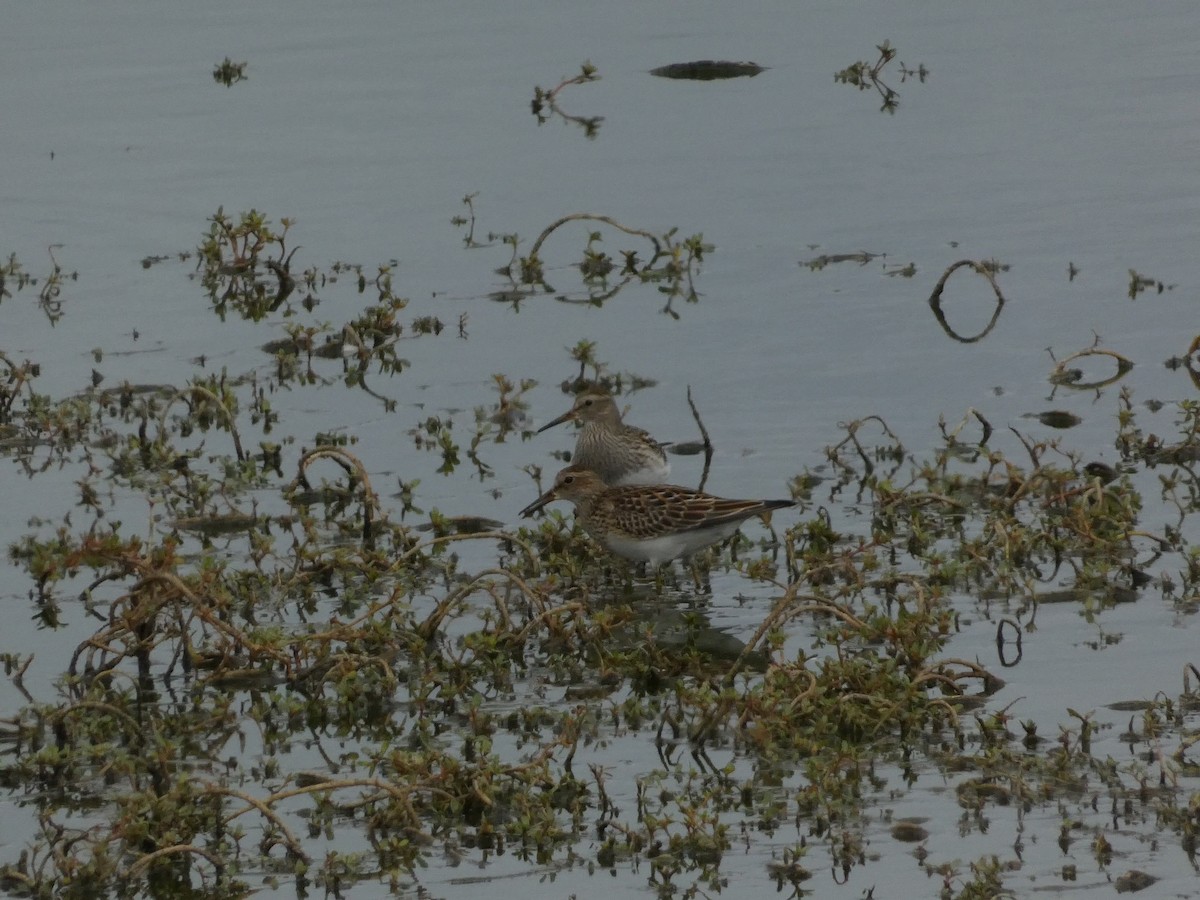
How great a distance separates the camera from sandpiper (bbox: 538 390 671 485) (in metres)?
13.0

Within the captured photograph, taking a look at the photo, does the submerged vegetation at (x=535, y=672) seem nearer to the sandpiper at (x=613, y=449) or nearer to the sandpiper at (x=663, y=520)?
the sandpiper at (x=663, y=520)

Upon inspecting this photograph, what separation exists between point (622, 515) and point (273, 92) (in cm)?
1305

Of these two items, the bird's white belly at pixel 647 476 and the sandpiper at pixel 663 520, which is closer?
the sandpiper at pixel 663 520

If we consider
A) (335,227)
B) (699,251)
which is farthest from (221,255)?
(699,251)

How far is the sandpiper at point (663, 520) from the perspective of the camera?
11.3 m

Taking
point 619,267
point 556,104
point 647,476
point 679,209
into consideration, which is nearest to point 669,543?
point 647,476

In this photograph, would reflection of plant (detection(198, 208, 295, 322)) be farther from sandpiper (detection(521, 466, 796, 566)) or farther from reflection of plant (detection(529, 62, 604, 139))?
sandpiper (detection(521, 466, 796, 566))

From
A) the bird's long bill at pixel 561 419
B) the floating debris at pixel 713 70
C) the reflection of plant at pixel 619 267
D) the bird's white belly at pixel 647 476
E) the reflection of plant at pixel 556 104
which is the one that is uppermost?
the floating debris at pixel 713 70

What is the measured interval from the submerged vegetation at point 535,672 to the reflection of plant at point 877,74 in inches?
363

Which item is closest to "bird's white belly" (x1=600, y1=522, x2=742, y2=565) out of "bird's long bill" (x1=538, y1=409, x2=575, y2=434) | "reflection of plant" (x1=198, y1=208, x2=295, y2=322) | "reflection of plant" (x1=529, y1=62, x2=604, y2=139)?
"bird's long bill" (x1=538, y1=409, x2=575, y2=434)

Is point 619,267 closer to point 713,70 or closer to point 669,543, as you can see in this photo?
point 713,70

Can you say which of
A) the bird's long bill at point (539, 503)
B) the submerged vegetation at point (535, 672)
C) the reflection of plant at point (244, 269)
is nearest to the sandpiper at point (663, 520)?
the submerged vegetation at point (535, 672)

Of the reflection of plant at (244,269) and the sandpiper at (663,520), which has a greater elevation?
the reflection of plant at (244,269)

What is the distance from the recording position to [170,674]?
995 centimetres
